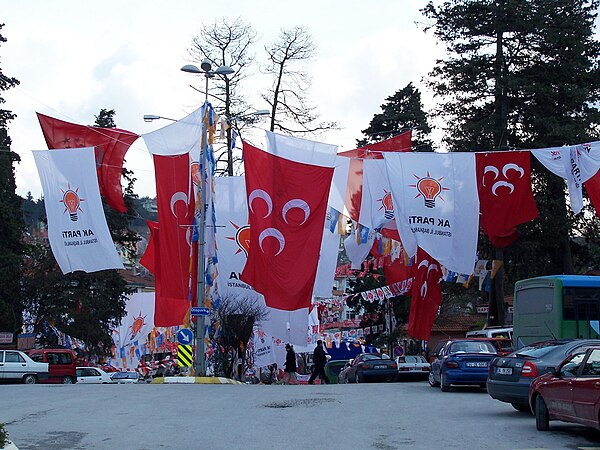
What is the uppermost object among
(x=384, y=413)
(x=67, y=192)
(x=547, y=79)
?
(x=547, y=79)

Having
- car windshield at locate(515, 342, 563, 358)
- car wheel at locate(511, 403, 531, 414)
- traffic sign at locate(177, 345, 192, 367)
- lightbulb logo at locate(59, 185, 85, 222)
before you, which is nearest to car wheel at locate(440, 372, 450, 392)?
car wheel at locate(511, 403, 531, 414)

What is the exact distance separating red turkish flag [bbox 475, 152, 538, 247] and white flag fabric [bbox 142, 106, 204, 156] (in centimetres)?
910

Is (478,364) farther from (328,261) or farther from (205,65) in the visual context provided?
(205,65)

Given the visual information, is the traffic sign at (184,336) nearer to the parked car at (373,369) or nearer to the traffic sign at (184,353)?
the traffic sign at (184,353)

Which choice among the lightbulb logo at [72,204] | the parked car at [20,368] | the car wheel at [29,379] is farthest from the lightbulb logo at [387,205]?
the car wheel at [29,379]

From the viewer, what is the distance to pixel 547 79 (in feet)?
126

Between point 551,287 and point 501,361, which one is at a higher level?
point 551,287

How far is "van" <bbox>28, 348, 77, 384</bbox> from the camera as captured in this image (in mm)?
38938

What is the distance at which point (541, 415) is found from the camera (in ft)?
44.0

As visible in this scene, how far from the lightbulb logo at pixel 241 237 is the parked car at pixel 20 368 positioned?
41.6 feet

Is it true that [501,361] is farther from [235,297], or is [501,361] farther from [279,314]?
[235,297]

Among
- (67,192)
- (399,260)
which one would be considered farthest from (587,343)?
(399,260)

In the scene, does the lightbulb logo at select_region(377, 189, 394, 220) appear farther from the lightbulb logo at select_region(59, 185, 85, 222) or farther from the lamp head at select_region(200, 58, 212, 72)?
the lightbulb logo at select_region(59, 185, 85, 222)

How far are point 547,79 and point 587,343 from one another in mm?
26600
